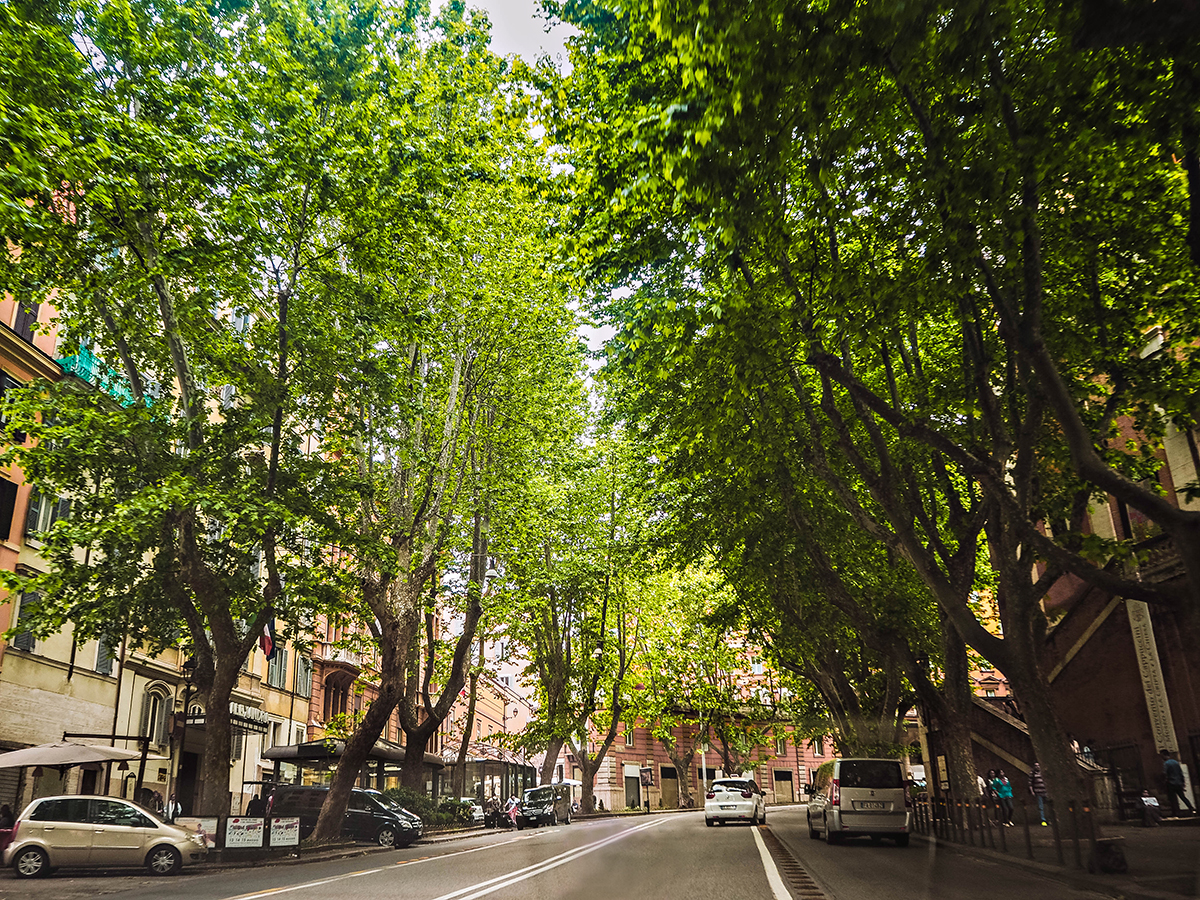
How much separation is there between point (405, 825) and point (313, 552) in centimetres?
913

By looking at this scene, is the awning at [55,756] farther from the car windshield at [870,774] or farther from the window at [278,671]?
the window at [278,671]

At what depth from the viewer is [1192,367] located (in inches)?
493

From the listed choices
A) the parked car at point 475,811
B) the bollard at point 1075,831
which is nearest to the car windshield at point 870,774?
the bollard at point 1075,831

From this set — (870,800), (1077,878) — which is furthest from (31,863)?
(1077,878)

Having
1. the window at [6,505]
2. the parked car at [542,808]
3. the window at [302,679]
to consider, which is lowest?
the parked car at [542,808]

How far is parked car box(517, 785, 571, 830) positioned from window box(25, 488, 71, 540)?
65.4 ft

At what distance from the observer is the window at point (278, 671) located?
3688 centimetres

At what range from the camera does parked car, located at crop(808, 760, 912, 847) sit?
17.8m

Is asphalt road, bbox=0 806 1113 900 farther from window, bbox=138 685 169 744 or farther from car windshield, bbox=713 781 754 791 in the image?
car windshield, bbox=713 781 754 791

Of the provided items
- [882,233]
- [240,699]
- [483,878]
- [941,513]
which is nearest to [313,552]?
[483,878]

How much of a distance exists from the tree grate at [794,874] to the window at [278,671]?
82.8 ft

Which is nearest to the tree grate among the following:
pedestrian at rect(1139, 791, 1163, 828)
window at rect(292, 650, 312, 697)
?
pedestrian at rect(1139, 791, 1163, 828)

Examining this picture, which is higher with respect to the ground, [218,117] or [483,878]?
[218,117]

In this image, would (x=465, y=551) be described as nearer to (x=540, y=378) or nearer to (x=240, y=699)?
(x=540, y=378)
